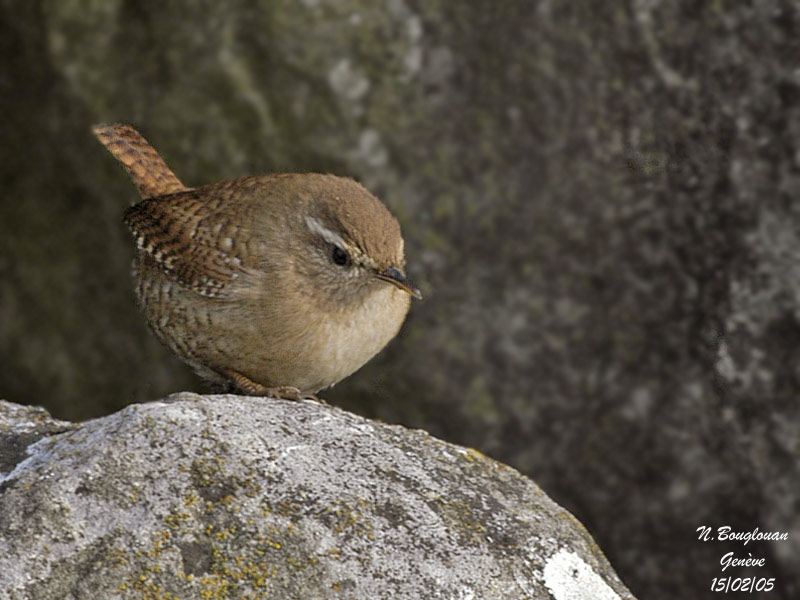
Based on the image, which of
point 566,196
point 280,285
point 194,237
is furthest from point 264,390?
point 566,196

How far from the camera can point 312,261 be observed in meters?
3.50

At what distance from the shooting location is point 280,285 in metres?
3.43

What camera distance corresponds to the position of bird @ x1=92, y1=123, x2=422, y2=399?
3.41 m

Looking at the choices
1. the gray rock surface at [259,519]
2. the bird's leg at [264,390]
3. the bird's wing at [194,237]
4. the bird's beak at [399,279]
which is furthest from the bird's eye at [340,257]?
the gray rock surface at [259,519]

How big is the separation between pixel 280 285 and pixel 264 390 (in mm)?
352

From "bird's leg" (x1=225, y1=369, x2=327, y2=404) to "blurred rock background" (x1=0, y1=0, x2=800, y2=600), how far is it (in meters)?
1.46

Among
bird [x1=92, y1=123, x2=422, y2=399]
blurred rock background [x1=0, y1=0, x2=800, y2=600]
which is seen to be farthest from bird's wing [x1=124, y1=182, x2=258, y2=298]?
blurred rock background [x1=0, y1=0, x2=800, y2=600]

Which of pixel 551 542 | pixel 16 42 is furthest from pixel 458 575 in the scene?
pixel 16 42

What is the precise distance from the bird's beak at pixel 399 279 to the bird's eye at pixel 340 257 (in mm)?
148

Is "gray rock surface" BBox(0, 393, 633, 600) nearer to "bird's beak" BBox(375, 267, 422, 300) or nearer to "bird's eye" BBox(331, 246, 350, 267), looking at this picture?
"bird's beak" BBox(375, 267, 422, 300)

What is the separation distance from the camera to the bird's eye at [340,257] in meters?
3.46

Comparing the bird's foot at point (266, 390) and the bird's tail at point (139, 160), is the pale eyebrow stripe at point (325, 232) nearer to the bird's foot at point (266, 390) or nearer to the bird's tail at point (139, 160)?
the bird's foot at point (266, 390)

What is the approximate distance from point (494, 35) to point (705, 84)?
0.96m

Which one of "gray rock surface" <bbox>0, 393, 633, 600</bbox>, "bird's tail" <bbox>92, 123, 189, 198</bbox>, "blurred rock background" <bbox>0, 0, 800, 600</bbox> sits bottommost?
"gray rock surface" <bbox>0, 393, 633, 600</bbox>
